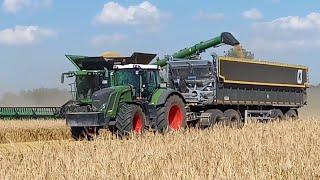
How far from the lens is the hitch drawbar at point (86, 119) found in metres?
12.3

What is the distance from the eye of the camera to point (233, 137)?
9570mm

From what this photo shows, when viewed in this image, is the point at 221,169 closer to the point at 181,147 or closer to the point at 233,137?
the point at 181,147

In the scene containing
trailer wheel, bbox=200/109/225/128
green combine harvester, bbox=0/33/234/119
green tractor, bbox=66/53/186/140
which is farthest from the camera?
green combine harvester, bbox=0/33/234/119

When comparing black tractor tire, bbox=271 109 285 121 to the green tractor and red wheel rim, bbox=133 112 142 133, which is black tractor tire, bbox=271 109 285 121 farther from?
Result: red wheel rim, bbox=133 112 142 133

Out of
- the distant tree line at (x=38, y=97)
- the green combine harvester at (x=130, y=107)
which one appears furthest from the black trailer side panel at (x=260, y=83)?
the distant tree line at (x=38, y=97)

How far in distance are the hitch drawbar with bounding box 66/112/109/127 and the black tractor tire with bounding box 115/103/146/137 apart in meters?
0.33

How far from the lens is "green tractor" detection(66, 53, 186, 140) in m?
12.5

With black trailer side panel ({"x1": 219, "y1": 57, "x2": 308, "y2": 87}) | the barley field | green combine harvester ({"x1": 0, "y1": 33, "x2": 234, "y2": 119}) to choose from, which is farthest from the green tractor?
the barley field

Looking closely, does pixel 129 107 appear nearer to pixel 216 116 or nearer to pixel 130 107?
pixel 130 107

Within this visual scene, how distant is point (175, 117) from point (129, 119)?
2.14m

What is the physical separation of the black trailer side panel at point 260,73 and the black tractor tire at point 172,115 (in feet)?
6.20

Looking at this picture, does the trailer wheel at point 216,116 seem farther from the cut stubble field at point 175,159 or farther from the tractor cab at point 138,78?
the cut stubble field at point 175,159

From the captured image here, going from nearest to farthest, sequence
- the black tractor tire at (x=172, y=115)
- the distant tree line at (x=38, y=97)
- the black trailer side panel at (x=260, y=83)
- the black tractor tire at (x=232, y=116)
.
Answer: the black tractor tire at (x=172, y=115) < the black trailer side panel at (x=260, y=83) < the black tractor tire at (x=232, y=116) < the distant tree line at (x=38, y=97)

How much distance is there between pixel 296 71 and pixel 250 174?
14290 mm
